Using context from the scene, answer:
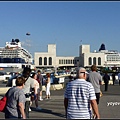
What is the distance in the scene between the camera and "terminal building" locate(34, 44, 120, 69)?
584ft

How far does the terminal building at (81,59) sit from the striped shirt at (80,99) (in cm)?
16923

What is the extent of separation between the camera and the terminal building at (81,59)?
178m

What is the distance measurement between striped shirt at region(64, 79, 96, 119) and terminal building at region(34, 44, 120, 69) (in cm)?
16923

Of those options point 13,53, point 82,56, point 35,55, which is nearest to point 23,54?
point 13,53

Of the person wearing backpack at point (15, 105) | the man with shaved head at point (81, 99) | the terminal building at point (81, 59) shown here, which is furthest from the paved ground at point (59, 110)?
the terminal building at point (81, 59)

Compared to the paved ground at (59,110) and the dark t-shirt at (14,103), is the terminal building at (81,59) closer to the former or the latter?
the paved ground at (59,110)

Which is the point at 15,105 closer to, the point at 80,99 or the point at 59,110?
the point at 80,99

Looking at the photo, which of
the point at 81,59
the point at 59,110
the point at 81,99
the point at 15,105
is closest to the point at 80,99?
the point at 81,99

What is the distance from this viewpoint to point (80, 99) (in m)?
5.00

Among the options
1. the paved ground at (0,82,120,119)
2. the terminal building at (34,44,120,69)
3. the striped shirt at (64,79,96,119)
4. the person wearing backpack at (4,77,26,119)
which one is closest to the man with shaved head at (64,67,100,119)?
the striped shirt at (64,79,96,119)

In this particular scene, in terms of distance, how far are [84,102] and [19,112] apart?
144 centimetres

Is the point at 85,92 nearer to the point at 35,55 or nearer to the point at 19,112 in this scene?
the point at 19,112

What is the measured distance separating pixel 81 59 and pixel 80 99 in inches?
7095

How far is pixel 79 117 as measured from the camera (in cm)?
498
